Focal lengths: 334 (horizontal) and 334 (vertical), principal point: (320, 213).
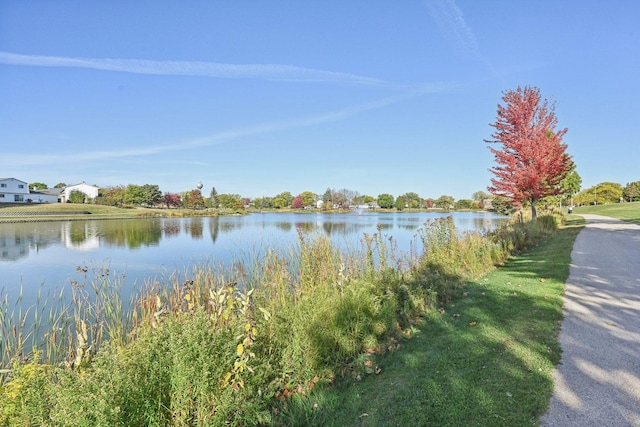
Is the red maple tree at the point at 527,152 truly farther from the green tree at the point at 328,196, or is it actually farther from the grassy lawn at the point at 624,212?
the green tree at the point at 328,196

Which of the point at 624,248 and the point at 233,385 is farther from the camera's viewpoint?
the point at 624,248

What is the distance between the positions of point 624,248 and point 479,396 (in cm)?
1098

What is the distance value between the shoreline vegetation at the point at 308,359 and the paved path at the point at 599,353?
15cm

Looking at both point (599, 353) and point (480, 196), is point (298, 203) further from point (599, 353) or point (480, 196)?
point (599, 353)

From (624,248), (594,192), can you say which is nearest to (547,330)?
(624,248)

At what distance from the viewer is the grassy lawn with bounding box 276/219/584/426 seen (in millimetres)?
2791

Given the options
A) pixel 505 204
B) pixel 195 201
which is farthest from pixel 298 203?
pixel 505 204

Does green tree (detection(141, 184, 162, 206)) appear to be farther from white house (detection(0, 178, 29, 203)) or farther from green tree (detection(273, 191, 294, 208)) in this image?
green tree (detection(273, 191, 294, 208))

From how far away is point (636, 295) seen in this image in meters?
5.68

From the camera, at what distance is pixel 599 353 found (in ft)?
11.9

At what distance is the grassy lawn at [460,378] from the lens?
A: 9.16ft

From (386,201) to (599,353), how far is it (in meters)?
126

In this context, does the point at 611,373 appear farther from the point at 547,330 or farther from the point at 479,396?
the point at 479,396

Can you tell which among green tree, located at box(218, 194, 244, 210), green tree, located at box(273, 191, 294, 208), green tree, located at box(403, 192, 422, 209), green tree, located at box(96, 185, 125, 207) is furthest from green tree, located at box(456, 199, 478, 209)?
green tree, located at box(96, 185, 125, 207)
